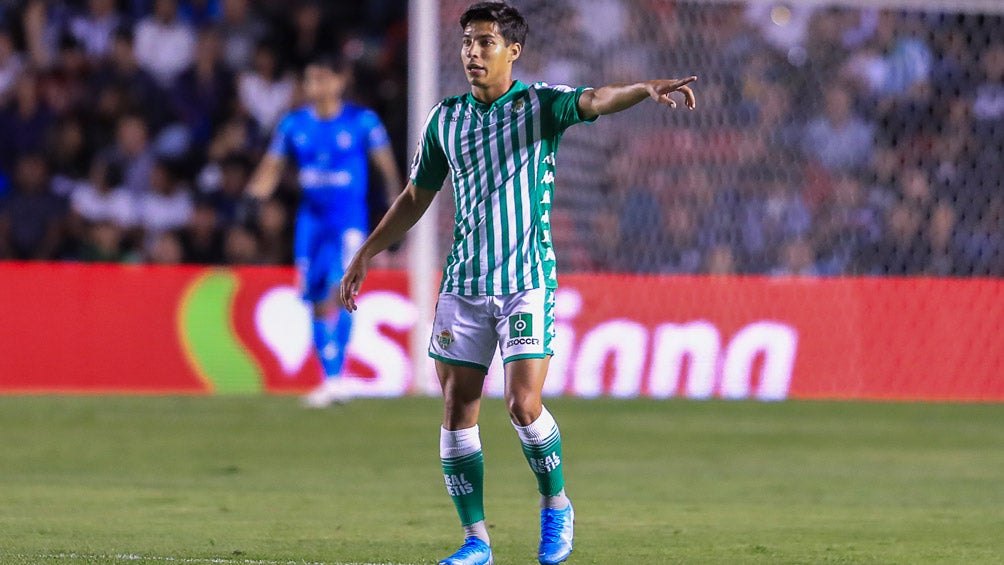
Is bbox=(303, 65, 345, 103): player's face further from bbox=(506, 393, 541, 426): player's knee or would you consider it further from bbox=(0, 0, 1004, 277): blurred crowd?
bbox=(506, 393, 541, 426): player's knee

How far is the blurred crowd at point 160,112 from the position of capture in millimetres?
16203

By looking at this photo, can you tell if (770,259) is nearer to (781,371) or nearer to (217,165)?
(781,371)

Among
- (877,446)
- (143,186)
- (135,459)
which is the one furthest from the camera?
(143,186)

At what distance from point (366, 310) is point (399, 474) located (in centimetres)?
491

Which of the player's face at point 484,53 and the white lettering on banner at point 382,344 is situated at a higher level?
the player's face at point 484,53

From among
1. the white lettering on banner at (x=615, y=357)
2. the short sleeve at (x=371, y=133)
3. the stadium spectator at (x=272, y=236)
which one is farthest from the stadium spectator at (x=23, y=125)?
the white lettering on banner at (x=615, y=357)

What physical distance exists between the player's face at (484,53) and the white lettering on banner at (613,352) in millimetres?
8134

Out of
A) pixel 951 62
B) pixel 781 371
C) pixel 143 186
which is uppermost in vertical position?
pixel 951 62

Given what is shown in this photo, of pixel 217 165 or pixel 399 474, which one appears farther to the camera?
pixel 217 165

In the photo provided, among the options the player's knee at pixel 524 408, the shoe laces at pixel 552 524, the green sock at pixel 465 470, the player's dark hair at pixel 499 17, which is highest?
the player's dark hair at pixel 499 17

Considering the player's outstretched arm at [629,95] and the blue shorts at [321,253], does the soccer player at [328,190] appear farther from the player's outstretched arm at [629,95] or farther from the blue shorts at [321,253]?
the player's outstretched arm at [629,95]

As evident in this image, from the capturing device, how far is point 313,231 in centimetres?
1261

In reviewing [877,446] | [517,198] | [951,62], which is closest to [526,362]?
[517,198]

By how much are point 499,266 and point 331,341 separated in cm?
699
